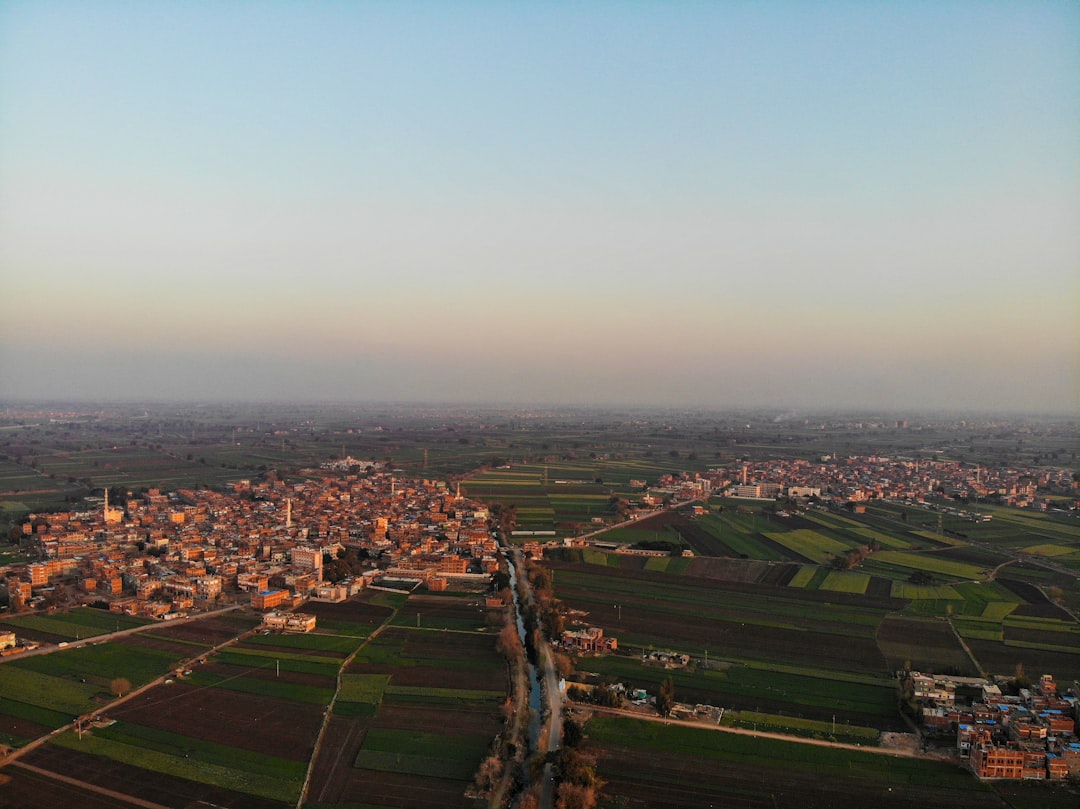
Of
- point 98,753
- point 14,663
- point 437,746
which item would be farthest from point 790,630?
point 14,663

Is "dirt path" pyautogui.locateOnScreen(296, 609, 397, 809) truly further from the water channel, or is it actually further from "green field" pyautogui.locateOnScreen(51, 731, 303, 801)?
the water channel

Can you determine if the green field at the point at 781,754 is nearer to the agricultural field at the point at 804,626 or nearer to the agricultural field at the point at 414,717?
the agricultural field at the point at 804,626

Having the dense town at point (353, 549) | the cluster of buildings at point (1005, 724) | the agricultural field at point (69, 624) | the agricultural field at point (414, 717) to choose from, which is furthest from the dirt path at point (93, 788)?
the cluster of buildings at point (1005, 724)

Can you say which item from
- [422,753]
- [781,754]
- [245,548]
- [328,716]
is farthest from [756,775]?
[245,548]

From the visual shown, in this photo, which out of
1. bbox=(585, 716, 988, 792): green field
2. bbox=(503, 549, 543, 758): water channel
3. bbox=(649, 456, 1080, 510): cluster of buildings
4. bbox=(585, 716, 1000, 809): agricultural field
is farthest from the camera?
bbox=(649, 456, 1080, 510): cluster of buildings

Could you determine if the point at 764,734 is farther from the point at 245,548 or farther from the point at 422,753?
the point at 245,548

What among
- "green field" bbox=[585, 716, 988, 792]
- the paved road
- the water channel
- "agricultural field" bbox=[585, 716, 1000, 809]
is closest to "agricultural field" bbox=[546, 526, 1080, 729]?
the water channel
